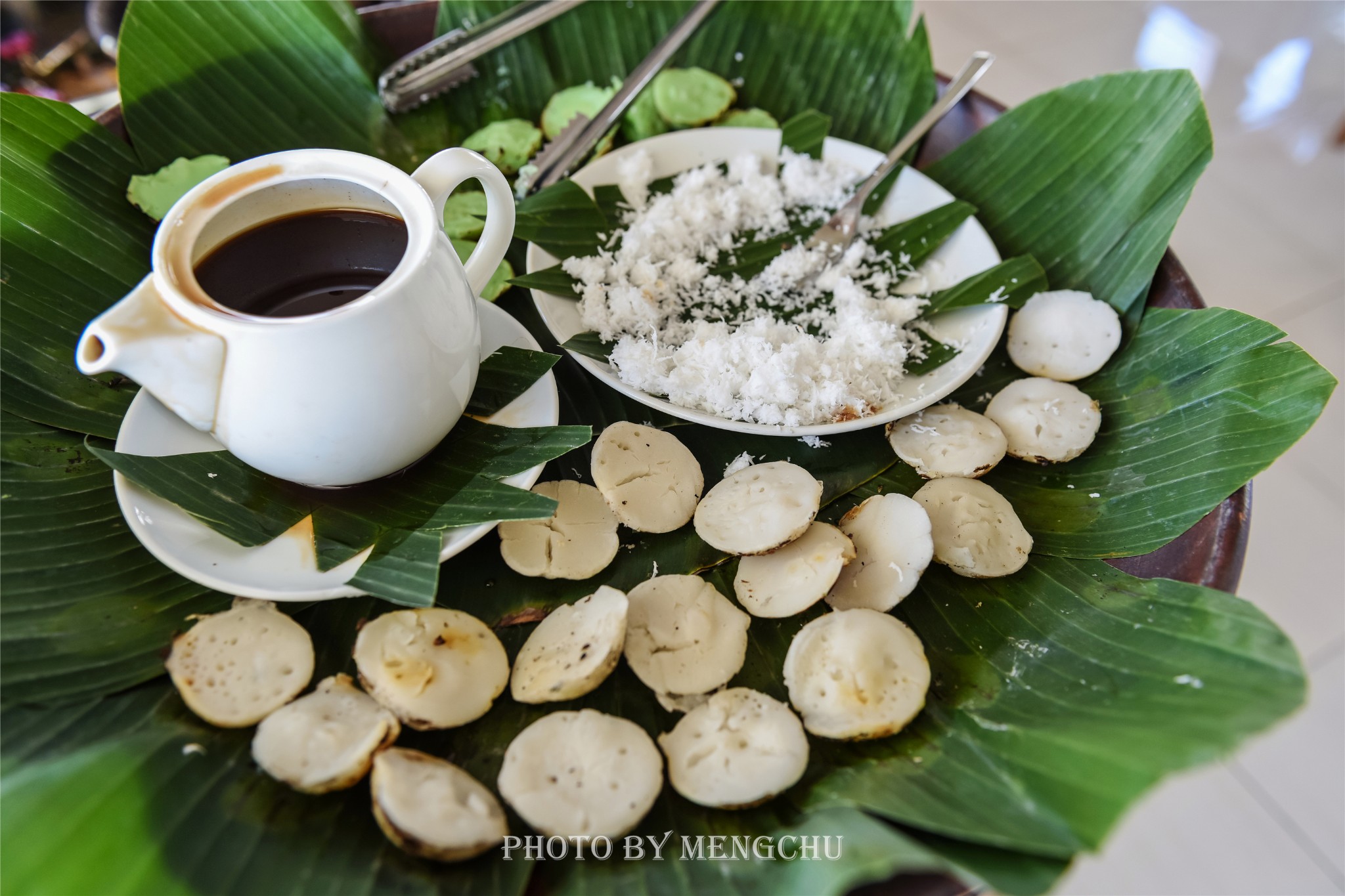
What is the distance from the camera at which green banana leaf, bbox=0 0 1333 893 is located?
692 millimetres

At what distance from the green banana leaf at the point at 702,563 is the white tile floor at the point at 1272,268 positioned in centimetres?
11

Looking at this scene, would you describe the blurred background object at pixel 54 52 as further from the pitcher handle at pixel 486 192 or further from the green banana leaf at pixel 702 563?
the pitcher handle at pixel 486 192

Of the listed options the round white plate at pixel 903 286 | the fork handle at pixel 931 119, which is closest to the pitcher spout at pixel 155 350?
the round white plate at pixel 903 286

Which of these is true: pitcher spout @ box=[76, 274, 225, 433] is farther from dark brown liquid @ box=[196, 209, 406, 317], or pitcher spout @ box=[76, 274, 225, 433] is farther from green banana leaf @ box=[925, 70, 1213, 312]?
green banana leaf @ box=[925, 70, 1213, 312]

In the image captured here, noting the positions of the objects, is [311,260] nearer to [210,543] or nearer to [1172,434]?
[210,543]

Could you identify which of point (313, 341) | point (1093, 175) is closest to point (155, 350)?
point (313, 341)

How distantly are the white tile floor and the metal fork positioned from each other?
0.82 metres

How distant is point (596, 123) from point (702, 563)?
2.54 feet

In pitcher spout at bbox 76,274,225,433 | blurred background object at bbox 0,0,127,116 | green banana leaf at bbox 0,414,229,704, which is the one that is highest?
Result: pitcher spout at bbox 76,274,225,433

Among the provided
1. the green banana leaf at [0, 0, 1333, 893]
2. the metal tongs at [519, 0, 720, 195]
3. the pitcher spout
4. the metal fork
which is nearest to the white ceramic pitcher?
the pitcher spout

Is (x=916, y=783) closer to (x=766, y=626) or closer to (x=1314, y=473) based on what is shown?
(x=766, y=626)

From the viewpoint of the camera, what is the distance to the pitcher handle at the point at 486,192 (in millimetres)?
882

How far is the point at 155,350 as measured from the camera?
73 cm

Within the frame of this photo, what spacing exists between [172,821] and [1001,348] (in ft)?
3.66
